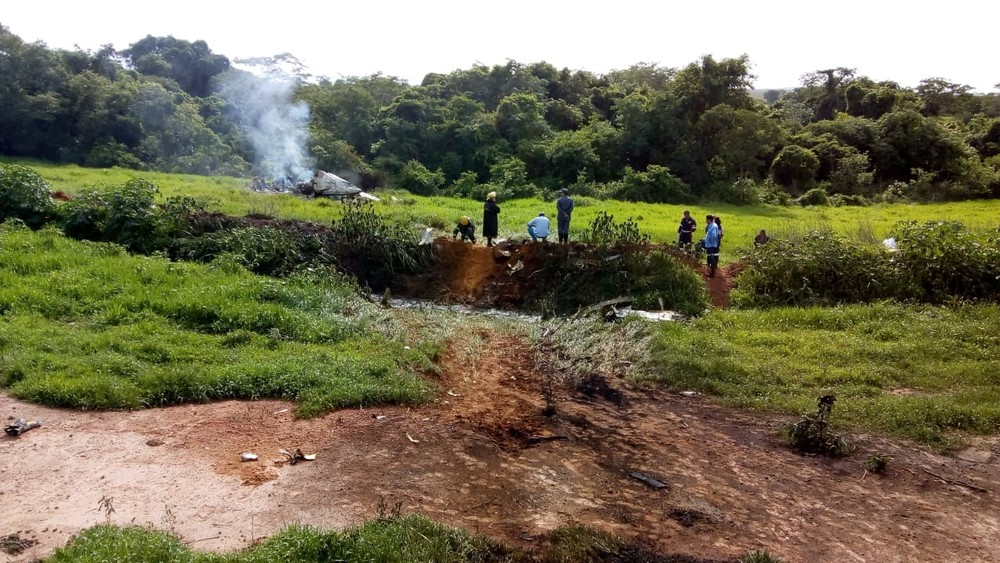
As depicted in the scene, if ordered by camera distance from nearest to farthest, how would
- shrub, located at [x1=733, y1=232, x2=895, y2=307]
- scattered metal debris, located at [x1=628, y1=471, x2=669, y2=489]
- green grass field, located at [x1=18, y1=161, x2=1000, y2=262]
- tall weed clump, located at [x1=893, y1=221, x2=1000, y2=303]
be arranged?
scattered metal debris, located at [x1=628, y1=471, x2=669, y2=489]
tall weed clump, located at [x1=893, y1=221, x2=1000, y2=303]
shrub, located at [x1=733, y1=232, x2=895, y2=307]
green grass field, located at [x1=18, y1=161, x2=1000, y2=262]

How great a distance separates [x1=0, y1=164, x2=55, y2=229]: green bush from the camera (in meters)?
12.5

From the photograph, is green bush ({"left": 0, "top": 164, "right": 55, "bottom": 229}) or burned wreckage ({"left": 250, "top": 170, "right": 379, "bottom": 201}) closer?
green bush ({"left": 0, "top": 164, "right": 55, "bottom": 229})

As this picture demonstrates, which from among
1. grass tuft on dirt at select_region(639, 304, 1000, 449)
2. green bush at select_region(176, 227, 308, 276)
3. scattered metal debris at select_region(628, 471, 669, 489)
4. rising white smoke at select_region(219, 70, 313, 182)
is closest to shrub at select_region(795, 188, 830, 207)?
grass tuft on dirt at select_region(639, 304, 1000, 449)

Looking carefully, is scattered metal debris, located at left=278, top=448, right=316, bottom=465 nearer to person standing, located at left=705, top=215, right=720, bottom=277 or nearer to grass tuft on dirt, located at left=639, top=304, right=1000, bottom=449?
grass tuft on dirt, located at left=639, top=304, right=1000, bottom=449

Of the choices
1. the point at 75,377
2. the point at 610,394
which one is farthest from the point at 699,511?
the point at 75,377

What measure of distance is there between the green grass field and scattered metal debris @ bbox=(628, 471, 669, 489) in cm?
894

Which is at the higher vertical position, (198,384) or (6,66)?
(6,66)

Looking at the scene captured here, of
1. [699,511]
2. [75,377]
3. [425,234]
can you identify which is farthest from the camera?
[425,234]

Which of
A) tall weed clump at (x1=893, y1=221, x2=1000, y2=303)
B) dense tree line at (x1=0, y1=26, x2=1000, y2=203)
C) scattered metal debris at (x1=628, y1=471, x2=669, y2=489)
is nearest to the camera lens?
scattered metal debris at (x1=628, y1=471, x2=669, y2=489)

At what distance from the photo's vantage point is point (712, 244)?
11.9 m

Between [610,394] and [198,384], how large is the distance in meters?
4.51

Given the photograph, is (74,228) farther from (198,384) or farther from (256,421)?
(256,421)

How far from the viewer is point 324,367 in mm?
7035

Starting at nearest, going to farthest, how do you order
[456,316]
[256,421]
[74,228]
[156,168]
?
[256,421] → [456,316] → [74,228] → [156,168]
